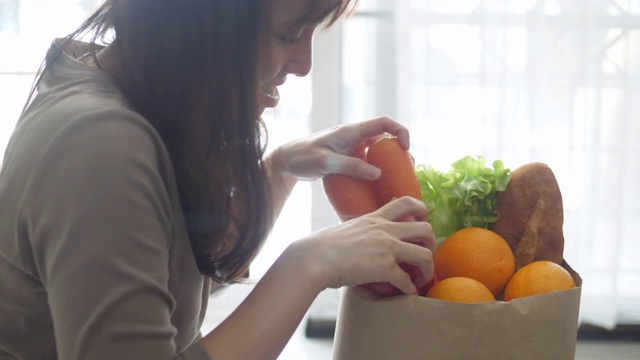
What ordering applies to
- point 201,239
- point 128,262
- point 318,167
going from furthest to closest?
point 318,167
point 201,239
point 128,262

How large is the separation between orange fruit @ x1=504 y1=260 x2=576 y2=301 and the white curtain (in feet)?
2.67

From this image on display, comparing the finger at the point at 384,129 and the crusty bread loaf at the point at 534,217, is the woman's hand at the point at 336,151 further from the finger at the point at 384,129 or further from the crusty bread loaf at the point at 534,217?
the crusty bread loaf at the point at 534,217

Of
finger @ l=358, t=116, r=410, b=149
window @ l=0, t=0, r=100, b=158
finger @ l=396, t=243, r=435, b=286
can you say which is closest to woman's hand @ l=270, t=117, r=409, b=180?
finger @ l=358, t=116, r=410, b=149

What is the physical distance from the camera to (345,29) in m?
1.47

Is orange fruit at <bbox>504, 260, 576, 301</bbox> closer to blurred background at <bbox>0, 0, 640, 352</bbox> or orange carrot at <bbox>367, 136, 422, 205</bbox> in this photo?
orange carrot at <bbox>367, 136, 422, 205</bbox>

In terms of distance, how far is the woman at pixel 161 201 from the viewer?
0.51 m

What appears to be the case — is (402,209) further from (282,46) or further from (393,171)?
(282,46)

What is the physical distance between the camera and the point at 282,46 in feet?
2.20

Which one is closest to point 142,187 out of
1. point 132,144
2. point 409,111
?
point 132,144

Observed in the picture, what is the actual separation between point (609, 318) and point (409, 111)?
1.98ft

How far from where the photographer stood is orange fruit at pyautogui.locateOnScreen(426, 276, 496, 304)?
0.63 metres

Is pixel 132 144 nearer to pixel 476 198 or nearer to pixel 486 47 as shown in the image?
pixel 476 198

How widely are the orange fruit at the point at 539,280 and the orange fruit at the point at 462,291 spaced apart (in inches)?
1.1

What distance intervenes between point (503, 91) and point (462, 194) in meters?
0.78
